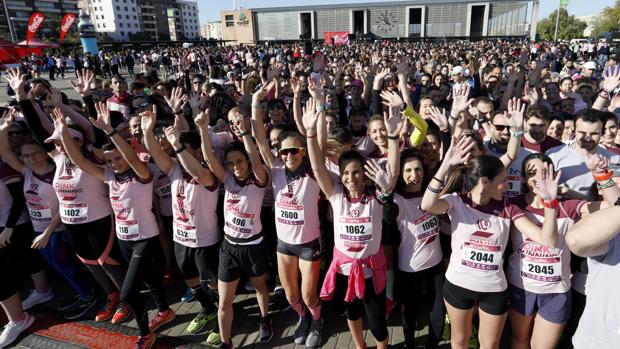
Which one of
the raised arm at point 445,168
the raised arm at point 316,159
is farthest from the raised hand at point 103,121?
the raised arm at point 445,168

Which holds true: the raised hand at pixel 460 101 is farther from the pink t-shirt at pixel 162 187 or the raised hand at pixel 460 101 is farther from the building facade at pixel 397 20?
the building facade at pixel 397 20

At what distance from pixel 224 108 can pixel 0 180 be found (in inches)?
107

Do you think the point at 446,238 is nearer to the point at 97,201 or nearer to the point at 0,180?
the point at 97,201

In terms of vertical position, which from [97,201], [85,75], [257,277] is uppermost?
[85,75]

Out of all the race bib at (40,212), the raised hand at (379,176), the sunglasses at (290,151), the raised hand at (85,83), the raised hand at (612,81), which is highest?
the raised hand at (85,83)

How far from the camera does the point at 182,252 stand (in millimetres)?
3457

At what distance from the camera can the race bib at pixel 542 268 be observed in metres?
2.46

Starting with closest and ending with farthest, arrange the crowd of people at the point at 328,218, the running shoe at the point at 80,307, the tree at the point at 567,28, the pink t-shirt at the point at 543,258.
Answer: the pink t-shirt at the point at 543,258 → the crowd of people at the point at 328,218 → the running shoe at the point at 80,307 → the tree at the point at 567,28

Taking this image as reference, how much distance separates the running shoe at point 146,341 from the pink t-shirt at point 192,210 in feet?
2.98

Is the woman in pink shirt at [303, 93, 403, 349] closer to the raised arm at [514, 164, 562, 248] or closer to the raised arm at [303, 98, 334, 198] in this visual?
the raised arm at [303, 98, 334, 198]

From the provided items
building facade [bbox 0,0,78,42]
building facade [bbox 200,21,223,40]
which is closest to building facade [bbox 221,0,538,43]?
building facade [bbox 0,0,78,42]

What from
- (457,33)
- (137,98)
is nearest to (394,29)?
(457,33)

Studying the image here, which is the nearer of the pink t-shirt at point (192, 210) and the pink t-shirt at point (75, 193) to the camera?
the pink t-shirt at point (192, 210)

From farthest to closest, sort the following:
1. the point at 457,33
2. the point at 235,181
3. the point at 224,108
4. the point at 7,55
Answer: the point at 457,33 < the point at 7,55 < the point at 224,108 < the point at 235,181
